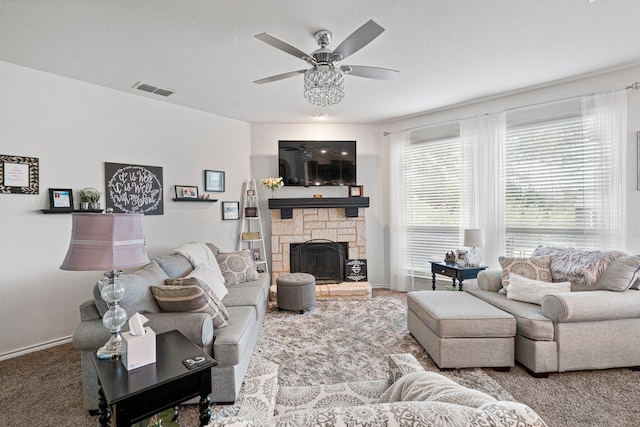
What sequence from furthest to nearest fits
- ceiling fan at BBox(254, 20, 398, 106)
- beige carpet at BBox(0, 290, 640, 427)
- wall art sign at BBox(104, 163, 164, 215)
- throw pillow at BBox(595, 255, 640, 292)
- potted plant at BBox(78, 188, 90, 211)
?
wall art sign at BBox(104, 163, 164, 215), potted plant at BBox(78, 188, 90, 211), throw pillow at BBox(595, 255, 640, 292), ceiling fan at BBox(254, 20, 398, 106), beige carpet at BBox(0, 290, 640, 427)

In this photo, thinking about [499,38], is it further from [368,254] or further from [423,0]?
[368,254]

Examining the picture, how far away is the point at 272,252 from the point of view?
192 inches

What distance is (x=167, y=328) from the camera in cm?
198

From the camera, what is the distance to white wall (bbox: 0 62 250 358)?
2850 millimetres

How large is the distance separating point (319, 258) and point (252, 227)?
1227 millimetres

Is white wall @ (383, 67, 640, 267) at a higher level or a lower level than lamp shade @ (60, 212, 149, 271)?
higher

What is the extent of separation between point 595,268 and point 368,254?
118 inches

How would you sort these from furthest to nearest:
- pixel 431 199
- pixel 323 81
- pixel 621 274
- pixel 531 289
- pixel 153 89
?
pixel 431 199 → pixel 153 89 → pixel 531 289 → pixel 621 274 → pixel 323 81

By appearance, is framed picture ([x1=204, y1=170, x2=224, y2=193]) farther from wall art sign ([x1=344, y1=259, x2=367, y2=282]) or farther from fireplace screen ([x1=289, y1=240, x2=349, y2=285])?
wall art sign ([x1=344, y1=259, x2=367, y2=282])

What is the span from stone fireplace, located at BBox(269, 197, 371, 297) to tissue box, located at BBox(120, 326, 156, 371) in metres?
3.29

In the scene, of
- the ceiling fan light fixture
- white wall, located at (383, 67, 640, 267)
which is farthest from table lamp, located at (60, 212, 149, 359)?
white wall, located at (383, 67, 640, 267)

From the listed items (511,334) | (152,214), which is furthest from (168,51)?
(511,334)

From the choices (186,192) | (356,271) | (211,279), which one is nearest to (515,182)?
(356,271)

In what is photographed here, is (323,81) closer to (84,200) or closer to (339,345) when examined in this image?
(339,345)
